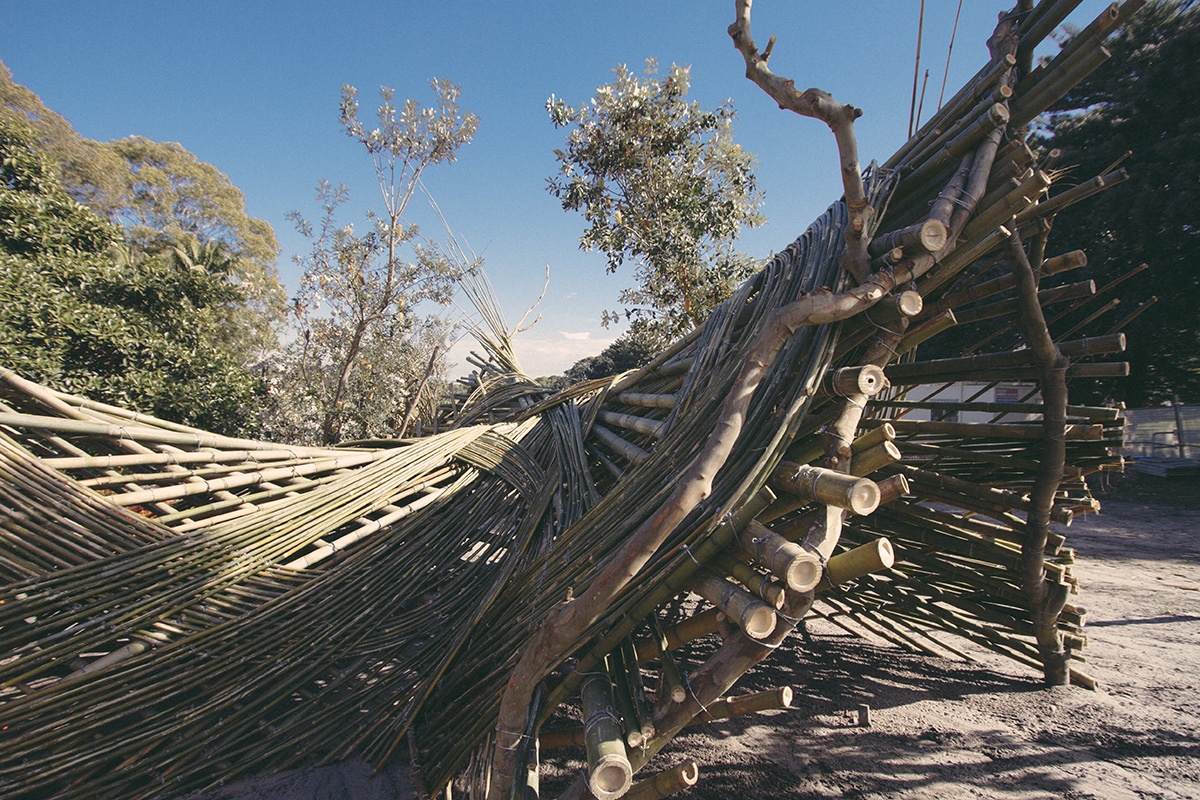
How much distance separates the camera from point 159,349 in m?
5.16

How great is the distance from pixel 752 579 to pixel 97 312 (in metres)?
6.14

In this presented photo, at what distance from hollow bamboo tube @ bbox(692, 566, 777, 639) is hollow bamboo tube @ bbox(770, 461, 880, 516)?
0.69 feet

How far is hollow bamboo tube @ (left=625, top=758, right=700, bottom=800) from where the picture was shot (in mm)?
955

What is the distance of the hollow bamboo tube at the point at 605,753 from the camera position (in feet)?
2.99

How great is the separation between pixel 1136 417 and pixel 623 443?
11367 mm

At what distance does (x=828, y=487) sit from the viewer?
3.09ft

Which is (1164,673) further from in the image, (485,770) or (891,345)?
(485,770)

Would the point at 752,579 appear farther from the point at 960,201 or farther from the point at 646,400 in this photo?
the point at 646,400

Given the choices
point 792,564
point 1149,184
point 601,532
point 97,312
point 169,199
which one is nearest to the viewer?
point 792,564

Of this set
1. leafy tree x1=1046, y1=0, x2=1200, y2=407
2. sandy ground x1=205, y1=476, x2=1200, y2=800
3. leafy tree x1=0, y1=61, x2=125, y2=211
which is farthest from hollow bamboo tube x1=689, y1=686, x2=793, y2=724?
leafy tree x1=0, y1=61, x2=125, y2=211

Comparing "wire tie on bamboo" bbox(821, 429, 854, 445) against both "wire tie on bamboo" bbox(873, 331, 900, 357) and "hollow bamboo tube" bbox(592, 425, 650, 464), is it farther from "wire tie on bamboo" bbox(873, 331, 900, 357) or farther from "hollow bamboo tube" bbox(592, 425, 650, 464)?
"hollow bamboo tube" bbox(592, 425, 650, 464)

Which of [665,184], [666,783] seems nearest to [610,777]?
[666,783]

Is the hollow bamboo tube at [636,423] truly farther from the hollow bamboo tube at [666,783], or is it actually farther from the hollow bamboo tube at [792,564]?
the hollow bamboo tube at [666,783]

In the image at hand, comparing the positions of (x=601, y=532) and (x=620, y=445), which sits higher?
(x=620, y=445)
